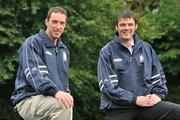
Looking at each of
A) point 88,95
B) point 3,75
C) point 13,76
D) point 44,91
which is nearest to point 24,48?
point 44,91

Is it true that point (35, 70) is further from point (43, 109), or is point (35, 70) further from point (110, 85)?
point (110, 85)

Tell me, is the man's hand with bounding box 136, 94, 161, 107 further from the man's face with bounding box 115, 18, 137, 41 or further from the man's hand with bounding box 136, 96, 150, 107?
the man's face with bounding box 115, 18, 137, 41

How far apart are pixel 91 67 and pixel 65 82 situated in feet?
14.8

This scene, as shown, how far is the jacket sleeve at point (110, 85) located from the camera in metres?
4.77

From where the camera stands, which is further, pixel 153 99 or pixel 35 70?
pixel 153 99

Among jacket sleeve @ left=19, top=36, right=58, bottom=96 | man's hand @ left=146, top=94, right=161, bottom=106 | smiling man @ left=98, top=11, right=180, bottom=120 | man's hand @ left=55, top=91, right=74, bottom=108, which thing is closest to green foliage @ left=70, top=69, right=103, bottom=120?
smiling man @ left=98, top=11, right=180, bottom=120

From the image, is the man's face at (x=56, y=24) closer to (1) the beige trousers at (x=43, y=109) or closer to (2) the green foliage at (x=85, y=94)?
(1) the beige trousers at (x=43, y=109)

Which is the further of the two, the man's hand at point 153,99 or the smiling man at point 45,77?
the man's hand at point 153,99

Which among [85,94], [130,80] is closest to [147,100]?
[130,80]

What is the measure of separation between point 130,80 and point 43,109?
40.8 inches

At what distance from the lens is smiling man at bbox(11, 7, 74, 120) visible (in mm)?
4227

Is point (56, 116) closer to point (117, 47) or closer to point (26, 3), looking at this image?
point (117, 47)

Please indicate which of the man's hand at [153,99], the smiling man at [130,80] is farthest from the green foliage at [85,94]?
the man's hand at [153,99]

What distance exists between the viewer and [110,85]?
4820 mm
